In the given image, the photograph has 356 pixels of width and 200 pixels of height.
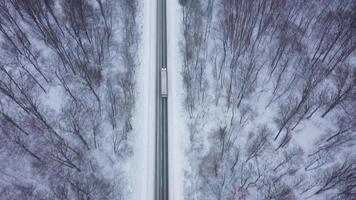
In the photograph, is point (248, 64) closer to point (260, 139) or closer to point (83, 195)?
point (260, 139)

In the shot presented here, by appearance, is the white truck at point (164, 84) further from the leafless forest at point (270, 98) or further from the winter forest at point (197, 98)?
the leafless forest at point (270, 98)

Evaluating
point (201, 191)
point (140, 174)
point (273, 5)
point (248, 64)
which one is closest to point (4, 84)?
point (140, 174)

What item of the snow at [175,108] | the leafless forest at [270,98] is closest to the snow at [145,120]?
the snow at [175,108]

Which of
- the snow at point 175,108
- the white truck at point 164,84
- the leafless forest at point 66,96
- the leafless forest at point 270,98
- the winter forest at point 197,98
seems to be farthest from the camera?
the white truck at point 164,84

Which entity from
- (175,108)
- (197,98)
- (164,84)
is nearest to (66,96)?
Answer: (164,84)

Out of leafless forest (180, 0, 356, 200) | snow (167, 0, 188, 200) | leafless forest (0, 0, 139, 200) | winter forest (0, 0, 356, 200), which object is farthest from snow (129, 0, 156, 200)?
leafless forest (180, 0, 356, 200)

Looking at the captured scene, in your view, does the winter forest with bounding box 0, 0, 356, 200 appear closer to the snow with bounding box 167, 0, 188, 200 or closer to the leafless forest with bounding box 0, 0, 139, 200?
the leafless forest with bounding box 0, 0, 139, 200

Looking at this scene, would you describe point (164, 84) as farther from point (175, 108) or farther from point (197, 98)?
point (197, 98)
